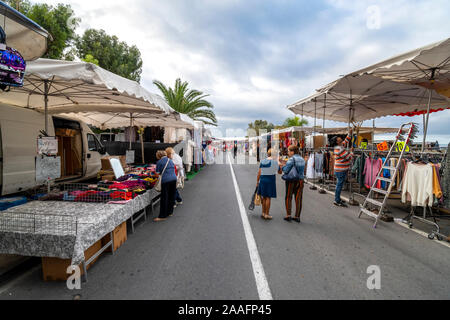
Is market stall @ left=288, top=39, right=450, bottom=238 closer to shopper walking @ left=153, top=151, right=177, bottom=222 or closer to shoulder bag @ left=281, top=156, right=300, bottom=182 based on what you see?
shoulder bag @ left=281, top=156, right=300, bottom=182

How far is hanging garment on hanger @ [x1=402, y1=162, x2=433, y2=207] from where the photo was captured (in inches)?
168

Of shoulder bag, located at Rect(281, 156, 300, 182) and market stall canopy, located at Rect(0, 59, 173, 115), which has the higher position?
market stall canopy, located at Rect(0, 59, 173, 115)

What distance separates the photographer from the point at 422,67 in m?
5.19

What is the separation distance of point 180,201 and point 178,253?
3.29m

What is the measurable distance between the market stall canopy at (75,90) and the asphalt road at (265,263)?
2936 millimetres

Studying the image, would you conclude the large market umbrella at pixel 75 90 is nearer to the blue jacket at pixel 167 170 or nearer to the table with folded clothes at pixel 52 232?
the blue jacket at pixel 167 170

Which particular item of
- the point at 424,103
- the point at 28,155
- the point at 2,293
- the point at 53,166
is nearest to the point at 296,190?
the point at 2,293

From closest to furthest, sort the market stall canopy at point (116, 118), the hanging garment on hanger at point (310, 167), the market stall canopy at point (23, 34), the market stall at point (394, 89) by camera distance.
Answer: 1. the market stall canopy at point (23, 34)
2. the market stall at point (394, 89)
3. the market stall canopy at point (116, 118)
4. the hanging garment on hanger at point (310, 167)

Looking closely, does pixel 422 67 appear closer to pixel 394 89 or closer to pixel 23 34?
pixel 394 89

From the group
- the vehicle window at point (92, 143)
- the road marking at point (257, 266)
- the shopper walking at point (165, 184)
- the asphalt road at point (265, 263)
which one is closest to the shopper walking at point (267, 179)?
the asphalt road at point (265, 263)

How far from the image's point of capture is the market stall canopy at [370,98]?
6.97m

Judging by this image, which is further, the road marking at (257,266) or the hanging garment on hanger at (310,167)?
the hanging garment on hanger at (310,167)

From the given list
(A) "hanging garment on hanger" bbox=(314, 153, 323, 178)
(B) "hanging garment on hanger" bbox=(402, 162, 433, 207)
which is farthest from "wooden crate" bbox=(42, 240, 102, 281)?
(A) "hanging garment on hanger" bbox=(314, 153, 323, 178)

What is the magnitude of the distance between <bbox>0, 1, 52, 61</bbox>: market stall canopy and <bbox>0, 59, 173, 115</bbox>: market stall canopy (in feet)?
1.42
